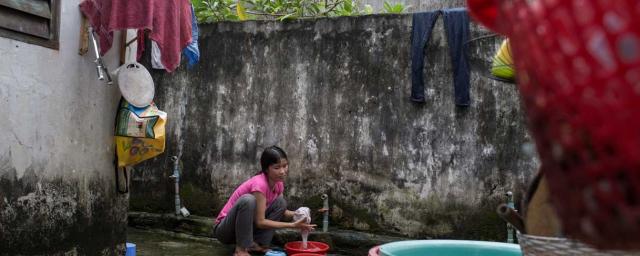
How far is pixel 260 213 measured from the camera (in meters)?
4.99

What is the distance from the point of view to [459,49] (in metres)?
5.64

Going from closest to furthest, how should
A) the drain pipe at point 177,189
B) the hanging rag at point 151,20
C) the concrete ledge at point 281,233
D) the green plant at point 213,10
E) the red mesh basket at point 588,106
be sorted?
the red mesh basket at point 588,106
the hanging rag at point 151,20
the concrete ledge at point 281,233
the drain pipe at point 177,189
the green plant at point 213,10

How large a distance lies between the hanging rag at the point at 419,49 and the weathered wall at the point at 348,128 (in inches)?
3.7

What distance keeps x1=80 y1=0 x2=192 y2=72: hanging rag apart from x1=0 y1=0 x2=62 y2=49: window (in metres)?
0.29

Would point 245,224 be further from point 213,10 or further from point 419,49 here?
point 213,10

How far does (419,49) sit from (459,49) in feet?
1.27

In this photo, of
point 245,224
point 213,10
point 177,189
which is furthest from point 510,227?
point 213,10

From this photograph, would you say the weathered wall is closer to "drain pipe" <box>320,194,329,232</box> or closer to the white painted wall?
"drain pipe" <box>320,194,329,232</box>

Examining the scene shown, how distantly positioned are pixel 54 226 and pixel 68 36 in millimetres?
1345

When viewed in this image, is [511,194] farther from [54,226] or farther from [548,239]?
[548,239]

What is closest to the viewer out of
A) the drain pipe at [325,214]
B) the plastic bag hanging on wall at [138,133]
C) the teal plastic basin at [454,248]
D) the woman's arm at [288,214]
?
the teal plastic basin at [454,248]

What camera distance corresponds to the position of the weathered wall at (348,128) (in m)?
5.64

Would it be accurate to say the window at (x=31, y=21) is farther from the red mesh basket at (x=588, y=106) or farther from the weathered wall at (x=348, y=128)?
the red mesh basket at (x=588, y=106)

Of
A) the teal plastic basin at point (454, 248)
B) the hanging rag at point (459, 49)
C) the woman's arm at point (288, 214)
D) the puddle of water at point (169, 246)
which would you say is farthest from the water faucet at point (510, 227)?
the puddle of water at point (169, 246)
